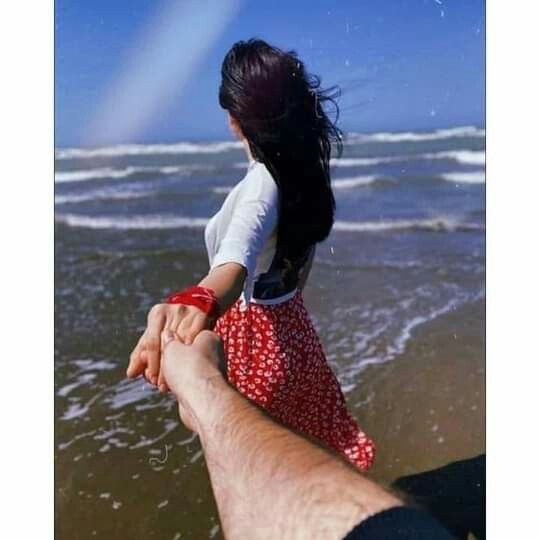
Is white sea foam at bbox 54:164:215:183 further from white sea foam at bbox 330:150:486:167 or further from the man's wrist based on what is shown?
the man's wrist

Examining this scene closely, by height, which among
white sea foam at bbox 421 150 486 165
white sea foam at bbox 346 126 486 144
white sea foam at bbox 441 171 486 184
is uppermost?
white sea foam at bbox 346 126 486 144

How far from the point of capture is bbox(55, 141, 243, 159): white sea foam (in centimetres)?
157

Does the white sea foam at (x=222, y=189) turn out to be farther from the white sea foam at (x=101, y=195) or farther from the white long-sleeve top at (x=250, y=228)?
the white sea foam at (x=101, y=195)

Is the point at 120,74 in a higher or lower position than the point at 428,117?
higher

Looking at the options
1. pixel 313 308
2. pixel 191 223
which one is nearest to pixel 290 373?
pixel 313 308

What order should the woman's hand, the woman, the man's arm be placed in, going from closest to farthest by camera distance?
the man's arm < the woman's hand < the woman

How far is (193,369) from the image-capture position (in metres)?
1.13

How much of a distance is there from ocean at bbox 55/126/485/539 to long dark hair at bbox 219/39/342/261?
0.21 ft

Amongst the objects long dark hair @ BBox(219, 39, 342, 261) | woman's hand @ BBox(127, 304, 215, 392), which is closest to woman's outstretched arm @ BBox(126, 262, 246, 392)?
woman's hand @ BBox(127, 304, 215, 392)

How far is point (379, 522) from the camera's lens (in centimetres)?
78

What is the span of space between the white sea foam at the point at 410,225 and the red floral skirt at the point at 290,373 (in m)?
0.20
